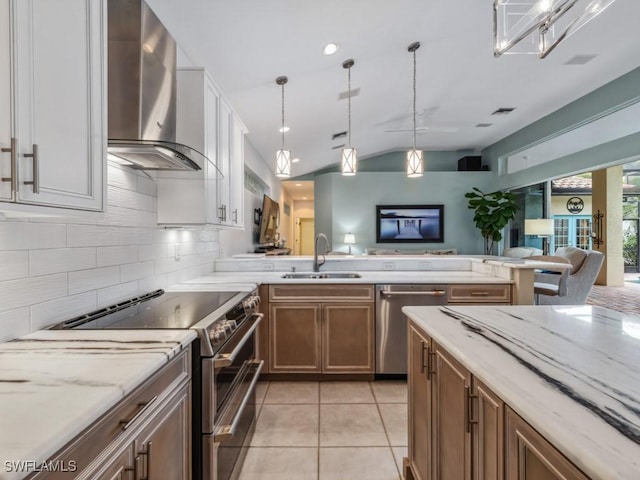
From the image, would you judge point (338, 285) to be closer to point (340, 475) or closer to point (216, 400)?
point (340, 475)

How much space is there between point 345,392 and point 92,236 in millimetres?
2176

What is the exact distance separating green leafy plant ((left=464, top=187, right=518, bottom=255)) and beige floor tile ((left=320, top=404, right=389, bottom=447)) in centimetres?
600

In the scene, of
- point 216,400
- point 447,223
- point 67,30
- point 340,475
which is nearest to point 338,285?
point 340,475

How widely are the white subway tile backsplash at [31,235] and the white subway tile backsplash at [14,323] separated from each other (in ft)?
0.76

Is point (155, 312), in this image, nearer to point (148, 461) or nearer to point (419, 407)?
point (148, 461)

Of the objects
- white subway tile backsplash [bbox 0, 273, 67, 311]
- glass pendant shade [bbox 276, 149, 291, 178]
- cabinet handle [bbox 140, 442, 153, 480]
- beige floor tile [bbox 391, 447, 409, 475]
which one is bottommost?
beige floor tile [bbox 391, 447, 409, 475]

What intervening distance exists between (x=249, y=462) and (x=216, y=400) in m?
0.80

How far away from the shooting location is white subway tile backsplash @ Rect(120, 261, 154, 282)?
1949mm

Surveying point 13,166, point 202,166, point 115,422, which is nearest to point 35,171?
point 13,166

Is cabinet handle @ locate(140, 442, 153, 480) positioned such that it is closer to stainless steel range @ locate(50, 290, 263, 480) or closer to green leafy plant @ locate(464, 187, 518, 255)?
stainless steel range @ locate(50, 290, 263, 480)

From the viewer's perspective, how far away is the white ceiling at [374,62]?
252 cm

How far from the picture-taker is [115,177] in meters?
1.88

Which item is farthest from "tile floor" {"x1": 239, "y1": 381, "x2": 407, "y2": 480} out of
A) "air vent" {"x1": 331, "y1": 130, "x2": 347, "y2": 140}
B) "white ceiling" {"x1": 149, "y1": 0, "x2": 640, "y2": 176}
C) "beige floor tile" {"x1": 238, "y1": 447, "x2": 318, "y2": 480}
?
"air vent" {"x1": 331, "y1": 130, "x2": 347, "y2": 140}

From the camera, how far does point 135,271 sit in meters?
2.07
